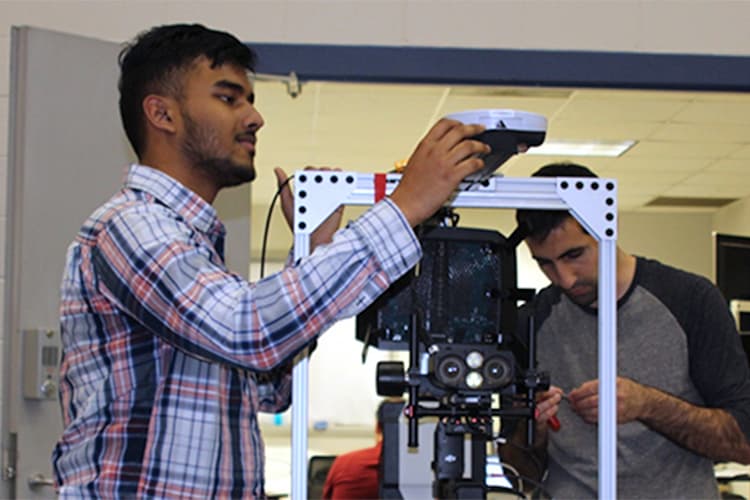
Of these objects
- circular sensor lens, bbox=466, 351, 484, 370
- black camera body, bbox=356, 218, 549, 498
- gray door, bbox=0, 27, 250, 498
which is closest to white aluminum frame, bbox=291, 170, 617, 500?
black camera body, bbox=356, 218, 549, 498

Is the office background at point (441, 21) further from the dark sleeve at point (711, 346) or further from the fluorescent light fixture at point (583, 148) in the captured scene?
the fluorescent light fixture at point (583, 148)

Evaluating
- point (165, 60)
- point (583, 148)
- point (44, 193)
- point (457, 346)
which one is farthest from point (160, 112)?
point (583, 148)

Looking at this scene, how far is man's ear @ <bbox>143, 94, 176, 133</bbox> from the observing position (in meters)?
1.39

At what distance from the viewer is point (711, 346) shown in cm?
196

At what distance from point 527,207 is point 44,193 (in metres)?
1.27

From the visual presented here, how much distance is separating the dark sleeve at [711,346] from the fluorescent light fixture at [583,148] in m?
3.98

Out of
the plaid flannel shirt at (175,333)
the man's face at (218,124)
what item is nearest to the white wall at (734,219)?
the man's face at (218,124)

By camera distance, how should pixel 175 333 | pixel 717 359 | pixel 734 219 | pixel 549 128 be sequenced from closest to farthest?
1. pixel 175 333
2. pixel 717 359
3. pixel 549 128
4. pixel 734 219

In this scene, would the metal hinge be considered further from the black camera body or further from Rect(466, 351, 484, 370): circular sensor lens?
Rect(466, 351, 484, 370): circular sensor lens

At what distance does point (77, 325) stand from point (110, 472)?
194 millimetres

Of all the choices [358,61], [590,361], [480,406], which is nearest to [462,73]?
[358,61]

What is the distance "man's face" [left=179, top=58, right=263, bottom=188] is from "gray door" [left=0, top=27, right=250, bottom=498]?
0.98 m

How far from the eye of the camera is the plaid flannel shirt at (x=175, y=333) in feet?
3.76

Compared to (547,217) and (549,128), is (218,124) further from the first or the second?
(549,128)
